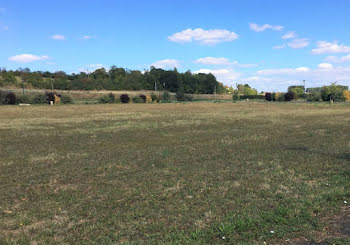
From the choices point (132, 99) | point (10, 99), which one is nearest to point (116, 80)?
point (132, 99)

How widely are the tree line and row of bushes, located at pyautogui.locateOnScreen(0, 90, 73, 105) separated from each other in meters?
45.6

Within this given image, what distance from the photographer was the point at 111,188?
6562mm

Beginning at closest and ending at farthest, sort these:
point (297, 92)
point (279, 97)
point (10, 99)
→ point (10, 99)
point (279, 97)
point (297, 92)

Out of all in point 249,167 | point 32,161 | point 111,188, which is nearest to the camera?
point 111,188

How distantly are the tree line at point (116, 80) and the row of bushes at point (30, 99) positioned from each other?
45.6 metres

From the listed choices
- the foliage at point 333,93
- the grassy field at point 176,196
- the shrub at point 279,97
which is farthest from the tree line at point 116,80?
the grassy field at point 176,196

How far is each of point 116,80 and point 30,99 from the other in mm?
77316

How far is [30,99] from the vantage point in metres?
59.9

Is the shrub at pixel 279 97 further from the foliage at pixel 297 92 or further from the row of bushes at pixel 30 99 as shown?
the row of bushes at pixel 30 99

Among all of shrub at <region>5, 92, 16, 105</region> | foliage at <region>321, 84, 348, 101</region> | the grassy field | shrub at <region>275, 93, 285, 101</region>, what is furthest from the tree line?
the grassy field

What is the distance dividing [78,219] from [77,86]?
121 meters

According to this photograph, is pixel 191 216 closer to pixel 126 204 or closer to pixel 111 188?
pixel 126 204

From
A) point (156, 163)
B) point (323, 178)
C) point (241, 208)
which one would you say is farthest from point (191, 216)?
point (156, 163)

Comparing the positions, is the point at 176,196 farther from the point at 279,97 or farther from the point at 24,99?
the point at 279,97
